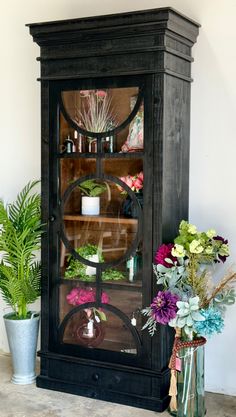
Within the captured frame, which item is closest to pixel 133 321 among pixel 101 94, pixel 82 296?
pixel 82 296

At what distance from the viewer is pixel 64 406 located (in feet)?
10.4

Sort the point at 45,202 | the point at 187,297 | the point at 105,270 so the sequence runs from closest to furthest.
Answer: the point at 187,297 → the point at 105,270 → the point at 45,202

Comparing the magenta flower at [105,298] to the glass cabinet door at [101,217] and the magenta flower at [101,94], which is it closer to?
the glass cabinet door at [101,217]

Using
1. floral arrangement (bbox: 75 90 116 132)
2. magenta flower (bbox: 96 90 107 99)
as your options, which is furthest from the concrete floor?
magenta flower (bbox: 96 90 107 99)

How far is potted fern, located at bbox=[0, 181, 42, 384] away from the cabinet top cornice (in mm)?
905

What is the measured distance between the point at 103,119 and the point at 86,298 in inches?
36.8

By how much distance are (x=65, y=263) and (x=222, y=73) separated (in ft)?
4.25

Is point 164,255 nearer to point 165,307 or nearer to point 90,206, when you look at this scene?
point 165,307

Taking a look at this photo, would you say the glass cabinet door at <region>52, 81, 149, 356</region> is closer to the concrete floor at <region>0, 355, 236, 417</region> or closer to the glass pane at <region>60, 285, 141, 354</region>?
the glass pane at <region>60, 285, 141, 354</region>

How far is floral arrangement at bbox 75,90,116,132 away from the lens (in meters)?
3.17

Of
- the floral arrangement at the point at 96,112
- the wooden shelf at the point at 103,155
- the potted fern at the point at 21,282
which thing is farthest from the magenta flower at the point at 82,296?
the floral arrangement at the point at 96,112

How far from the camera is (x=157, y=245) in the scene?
3045 millimetres

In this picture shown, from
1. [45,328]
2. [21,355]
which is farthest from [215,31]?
[21,355]

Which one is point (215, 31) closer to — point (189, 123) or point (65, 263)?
point (189, 123)
